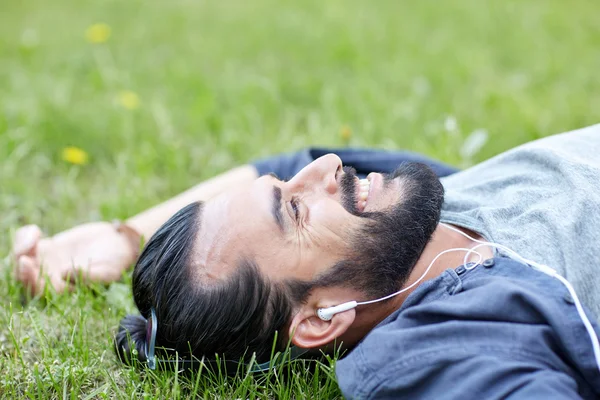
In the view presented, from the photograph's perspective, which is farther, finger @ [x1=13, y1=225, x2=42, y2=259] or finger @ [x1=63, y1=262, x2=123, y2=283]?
finger @ [x1=13, y1=225, x2=42, y2=259]

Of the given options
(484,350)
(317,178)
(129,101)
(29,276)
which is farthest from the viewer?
(129,101)

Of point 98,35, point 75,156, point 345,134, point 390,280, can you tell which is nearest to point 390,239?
point 390,280

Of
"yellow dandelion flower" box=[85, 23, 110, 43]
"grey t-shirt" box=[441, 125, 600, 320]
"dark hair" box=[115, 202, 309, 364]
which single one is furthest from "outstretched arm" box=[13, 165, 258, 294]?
"yellow dandelion flower" box=[85, 23, 110, 43]

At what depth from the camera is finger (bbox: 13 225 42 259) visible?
3182 millimetres

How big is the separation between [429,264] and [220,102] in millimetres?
2927

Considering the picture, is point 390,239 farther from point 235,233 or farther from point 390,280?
point 235,233

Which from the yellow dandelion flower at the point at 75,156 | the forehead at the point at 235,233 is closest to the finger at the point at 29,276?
the forehead at the point at 235,233

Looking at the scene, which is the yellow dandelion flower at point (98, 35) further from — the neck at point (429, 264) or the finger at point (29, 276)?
the neck at point (429, 264)

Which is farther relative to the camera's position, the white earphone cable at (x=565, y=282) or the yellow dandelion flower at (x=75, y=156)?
the yellow dandelion flower at (x=75, y=156)

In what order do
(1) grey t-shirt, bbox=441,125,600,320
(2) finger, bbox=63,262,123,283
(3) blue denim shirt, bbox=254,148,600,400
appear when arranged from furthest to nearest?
1. (2) finger, bbox=63,262,123,283
2. (1) grey t-shirt, bbox=441,125,600,320
3. (3) blue denim shirt, bbox=254,148,600,400

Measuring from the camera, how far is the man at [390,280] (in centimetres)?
197

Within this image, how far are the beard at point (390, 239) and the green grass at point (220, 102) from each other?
34 centimetres

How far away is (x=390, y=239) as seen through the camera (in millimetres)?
2363

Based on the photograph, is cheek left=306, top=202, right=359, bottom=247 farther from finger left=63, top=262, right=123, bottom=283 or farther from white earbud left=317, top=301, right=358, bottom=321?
finger left=63, top=262, right=123, bottom=283
